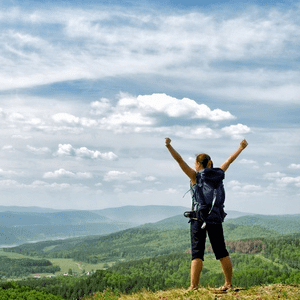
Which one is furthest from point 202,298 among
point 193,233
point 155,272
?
point 155,272

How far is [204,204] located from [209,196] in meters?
0.23

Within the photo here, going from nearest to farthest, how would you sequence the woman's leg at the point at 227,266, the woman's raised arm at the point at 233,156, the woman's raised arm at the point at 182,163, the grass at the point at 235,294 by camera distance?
the woman's raised arm at the point at 182,163, the grass at the point at 235,294, the woman's leg at the point at 227,266, the woman's raised arm at the point at 233,156

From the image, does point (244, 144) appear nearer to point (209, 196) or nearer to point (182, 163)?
point (209, 196)

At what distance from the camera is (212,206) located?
9.00 metres

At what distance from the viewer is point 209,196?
9.07 metres

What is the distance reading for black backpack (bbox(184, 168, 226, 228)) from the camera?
29.7 feet

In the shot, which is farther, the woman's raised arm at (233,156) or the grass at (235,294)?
the woman's raised arm at (233,156)

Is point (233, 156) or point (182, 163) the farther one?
point (233, 156)

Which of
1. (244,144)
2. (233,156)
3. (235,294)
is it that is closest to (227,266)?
(235,294)

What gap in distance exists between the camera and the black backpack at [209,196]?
9.05m

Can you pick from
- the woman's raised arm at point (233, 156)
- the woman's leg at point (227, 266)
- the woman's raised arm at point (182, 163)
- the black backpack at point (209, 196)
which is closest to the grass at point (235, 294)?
the woman's leg at point (227, 266)

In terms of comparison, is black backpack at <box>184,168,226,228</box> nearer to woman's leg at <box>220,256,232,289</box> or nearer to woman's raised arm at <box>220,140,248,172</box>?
woman's raised arm at <box>220,140,248,172</box>

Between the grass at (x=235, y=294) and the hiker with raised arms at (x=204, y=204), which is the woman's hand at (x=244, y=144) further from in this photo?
the grass at (x=235, y=294)

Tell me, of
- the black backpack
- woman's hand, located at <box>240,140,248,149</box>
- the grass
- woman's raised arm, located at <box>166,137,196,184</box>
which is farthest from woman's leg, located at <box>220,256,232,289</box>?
woman's hand, located at <box>240,140,248,149</box>
